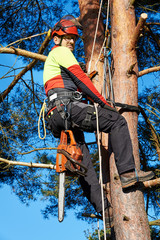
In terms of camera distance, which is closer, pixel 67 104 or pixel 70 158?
pixel 70 158

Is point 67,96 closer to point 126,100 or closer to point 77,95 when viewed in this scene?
point 77,95

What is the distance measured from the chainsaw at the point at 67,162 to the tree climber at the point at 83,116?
16 centimetres

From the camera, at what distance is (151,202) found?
21.1 feet

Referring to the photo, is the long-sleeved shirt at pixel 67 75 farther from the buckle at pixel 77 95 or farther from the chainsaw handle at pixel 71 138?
the chainsaw handle at pixel 71 138

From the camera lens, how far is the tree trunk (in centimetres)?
326

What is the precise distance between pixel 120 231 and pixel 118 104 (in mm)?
1206

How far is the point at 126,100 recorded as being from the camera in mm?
3748

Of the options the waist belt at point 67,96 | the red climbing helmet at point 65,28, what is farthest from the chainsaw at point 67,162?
the red climbing helmet at point 65,28

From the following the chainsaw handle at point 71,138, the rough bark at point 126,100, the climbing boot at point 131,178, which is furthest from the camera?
the chainsaw handle at point 71,138

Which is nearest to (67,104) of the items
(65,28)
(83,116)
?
(83,116)

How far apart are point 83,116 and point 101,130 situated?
8.3 inches

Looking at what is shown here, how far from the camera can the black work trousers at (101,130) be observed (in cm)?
320

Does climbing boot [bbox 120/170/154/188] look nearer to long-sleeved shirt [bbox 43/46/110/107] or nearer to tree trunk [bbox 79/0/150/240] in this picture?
tree trunk [bbox 79/0/150/240]

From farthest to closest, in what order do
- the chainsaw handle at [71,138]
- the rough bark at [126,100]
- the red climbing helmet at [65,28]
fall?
the red climbing helmet at [65,28]
the chainsaw handle at [71,138]
the rough bark at [126,100]
